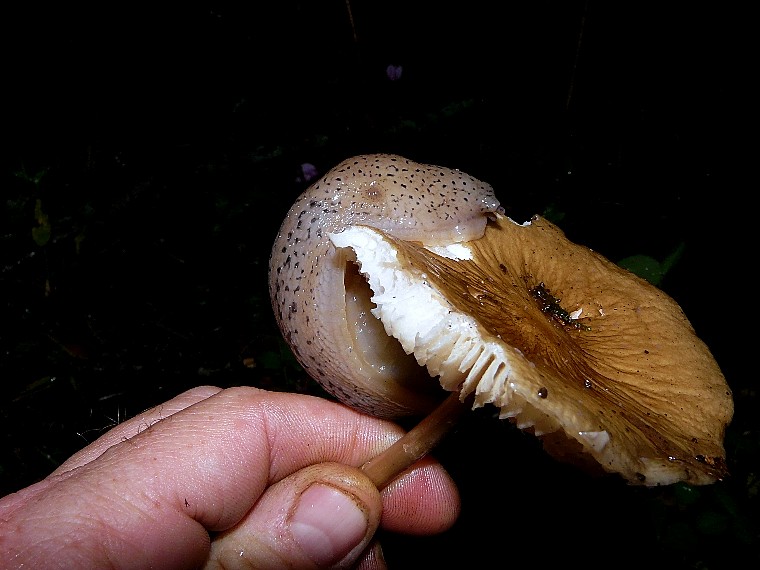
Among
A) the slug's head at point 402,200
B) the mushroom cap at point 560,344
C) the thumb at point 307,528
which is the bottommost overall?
the thumb at point 307,528

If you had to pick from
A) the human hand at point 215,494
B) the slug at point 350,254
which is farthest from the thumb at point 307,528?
the slug at point 350,254

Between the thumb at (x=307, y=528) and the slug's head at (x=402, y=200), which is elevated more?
the slug's head at (x=402, y=200)

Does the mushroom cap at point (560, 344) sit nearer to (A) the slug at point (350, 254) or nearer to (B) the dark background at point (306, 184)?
(A) the slug at point (350, 254)

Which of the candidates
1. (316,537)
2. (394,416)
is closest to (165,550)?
(316,537)

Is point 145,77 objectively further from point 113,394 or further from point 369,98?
point 113,394

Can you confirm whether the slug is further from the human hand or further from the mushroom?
the human hand
